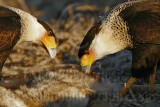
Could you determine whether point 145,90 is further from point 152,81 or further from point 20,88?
point 20,88

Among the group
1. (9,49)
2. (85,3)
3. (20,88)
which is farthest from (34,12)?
(20,88)

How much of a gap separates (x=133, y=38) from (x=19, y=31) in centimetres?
107

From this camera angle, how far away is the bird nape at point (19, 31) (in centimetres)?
541

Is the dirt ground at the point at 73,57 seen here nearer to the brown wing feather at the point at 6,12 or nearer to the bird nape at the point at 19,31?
the bird nape at the point at 19,31

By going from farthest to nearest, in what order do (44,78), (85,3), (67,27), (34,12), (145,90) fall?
(34,12)
(85,3)
(67,27)
(145,90)
(44,78)

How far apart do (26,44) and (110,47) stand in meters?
2.15

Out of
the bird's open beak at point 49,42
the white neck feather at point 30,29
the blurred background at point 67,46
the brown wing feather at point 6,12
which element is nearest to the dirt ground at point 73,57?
the blurred background at point 67,46

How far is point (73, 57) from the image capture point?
270 inches

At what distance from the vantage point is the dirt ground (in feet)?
17.1

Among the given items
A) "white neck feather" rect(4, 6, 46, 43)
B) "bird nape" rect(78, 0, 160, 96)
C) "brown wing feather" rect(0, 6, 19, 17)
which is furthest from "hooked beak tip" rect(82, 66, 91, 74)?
"brown wing feather" rect(0, 6, 19, 17)

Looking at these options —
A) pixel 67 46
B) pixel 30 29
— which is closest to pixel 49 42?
pixel 30 29

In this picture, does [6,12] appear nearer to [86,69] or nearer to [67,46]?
[86,69]

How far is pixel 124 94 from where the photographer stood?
5.31 metres

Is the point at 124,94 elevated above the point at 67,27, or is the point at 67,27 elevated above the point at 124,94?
the point at 67,27
